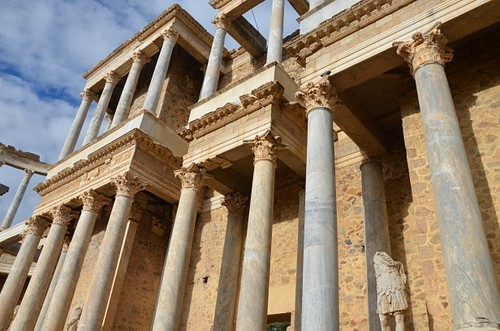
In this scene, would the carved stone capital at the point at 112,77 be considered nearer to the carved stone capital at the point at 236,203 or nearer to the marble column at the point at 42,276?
the marble column at the point at 42,276

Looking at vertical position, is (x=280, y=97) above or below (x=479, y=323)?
above

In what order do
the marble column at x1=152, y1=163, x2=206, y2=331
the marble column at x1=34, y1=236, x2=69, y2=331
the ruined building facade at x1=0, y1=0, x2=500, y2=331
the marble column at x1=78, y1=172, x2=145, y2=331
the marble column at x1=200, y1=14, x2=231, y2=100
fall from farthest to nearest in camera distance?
the marble column at x1=34, y1=236, x2=69, y2=331, the marble column at x1=200, y1=14, x2=231, y2=100, the marble column at x1=78, y1=172, x2=145, y2=331, the marble column at x1=152, y1=163, x2=206, y2=331, the ruined building facade at x1=0, y1=0, x2=500, y2=331

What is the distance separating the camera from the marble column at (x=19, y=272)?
1374cm

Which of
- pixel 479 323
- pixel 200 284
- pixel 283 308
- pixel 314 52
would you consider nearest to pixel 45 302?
pixel 200 284

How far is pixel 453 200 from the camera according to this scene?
222 inches

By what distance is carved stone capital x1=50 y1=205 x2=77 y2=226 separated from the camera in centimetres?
1479

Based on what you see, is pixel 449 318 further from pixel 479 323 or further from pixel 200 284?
pixel 200 284

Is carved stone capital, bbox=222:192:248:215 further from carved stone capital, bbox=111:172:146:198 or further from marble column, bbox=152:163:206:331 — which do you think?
A: carved stone capital, bbox=111:172:146:198

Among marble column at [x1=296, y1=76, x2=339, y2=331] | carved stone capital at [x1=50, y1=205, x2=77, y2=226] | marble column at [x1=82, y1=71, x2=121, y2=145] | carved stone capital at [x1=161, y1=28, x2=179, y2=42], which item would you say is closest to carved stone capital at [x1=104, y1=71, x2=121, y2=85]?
marble column at [x1=82, y1=71, x2=121, y2=145]

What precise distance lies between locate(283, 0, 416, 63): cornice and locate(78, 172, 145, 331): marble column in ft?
21.9

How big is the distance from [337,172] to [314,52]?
138 inches

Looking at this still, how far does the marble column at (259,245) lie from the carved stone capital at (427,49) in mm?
3532

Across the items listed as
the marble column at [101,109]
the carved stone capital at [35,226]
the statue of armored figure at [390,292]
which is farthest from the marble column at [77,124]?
the statue of armored figure at [390,292]

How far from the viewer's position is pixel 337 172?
36.5 ft
